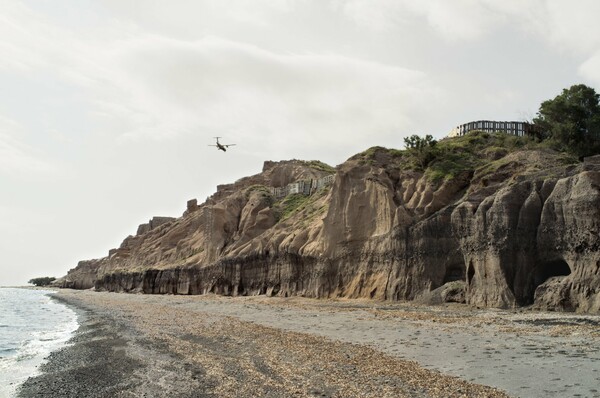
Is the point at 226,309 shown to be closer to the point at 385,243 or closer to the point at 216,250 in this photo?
the point at 385,243

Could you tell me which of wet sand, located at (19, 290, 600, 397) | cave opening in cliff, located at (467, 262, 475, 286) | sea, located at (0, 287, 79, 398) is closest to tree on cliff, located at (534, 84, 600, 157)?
cave opening in cliff, located at (467, 262, 475, 286)

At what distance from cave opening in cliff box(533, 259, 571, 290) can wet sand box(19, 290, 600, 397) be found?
12.2 ft

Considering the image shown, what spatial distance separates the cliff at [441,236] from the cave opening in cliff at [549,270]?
0.18 ft

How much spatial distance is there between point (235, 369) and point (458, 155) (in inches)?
1214

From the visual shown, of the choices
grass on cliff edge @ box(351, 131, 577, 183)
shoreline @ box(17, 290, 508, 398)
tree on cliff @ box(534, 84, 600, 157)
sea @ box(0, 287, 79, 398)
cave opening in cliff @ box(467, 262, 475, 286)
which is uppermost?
tree on cliff @ box(534, 84, 600, 157)

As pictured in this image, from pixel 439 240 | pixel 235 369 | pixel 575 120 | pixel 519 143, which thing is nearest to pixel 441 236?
pixel 439 240

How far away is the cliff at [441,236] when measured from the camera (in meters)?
26.2

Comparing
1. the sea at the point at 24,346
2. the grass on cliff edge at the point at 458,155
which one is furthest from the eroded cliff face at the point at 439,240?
the sea at the point at 24,346

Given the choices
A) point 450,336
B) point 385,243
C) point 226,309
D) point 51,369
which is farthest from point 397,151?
point 51,369

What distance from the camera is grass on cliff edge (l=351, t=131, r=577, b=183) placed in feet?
125

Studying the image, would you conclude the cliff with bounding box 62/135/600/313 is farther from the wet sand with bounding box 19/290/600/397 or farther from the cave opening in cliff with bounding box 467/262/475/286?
the wet sand with bounding box 19/290/600/397

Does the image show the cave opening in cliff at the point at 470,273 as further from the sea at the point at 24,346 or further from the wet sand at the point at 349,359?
the sea at the point at 24,346

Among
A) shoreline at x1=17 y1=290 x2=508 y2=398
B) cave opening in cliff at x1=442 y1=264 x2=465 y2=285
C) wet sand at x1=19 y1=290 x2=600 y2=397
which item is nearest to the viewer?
wet sand at x1=19 y1=290 x2=600 y2=397

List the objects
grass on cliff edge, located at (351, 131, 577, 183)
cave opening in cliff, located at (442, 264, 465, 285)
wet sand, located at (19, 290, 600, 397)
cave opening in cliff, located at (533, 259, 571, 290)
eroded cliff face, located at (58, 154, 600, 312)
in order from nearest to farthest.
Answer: wet sand, located at (19, 290, 600, 397)
eroded cliff face, located at (58, 154, 600, 312)
cave opening in cliff, located at (533, 259, 571, 290)
cave opening in cliff, located at (442, 264, 465, 285)
grass on cliff edge, located at (351, 131, 577, 183)
